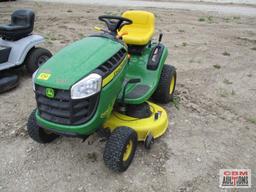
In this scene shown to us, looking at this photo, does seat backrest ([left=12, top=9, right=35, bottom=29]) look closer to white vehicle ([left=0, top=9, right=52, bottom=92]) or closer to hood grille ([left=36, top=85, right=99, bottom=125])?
white vehicle ([left=0, top=9, right=52, bottom=92])

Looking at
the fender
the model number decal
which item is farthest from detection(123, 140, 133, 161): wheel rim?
the fender

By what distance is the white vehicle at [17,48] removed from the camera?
416 centimetres

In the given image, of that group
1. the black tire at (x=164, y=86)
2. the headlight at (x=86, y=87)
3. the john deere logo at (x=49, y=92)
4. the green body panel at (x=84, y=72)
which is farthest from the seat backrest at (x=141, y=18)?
the john deere logo at (x=49, y=92)

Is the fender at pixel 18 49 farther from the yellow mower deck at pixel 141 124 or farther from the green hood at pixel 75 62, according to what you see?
the yellow mower deck at pixel 141 124

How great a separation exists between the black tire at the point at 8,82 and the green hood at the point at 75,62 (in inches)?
71.7

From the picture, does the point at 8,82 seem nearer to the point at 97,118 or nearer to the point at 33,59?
the point at 33,59

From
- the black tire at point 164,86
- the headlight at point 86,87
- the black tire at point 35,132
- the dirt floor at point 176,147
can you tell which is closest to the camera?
the headlight at point 86,87

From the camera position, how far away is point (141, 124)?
2.88 m

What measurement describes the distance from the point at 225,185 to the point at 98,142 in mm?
1288

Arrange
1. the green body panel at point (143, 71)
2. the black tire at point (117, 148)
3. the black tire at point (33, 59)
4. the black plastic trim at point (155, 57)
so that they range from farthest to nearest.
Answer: the black tire at point (33, 59) < the black plastic trim at point (155, 57) < the green body panel at point (143, 71) < the black tire at point (117, 148)

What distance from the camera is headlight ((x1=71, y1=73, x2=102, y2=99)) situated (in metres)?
2.25

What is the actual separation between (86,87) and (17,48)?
98.2 inches

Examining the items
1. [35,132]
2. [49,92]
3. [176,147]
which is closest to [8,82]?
[35,132]

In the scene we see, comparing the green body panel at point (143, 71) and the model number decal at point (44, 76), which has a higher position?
the model number decal at point (44, 76)
